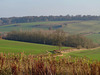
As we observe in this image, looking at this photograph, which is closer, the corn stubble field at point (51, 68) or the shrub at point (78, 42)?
the corn stubble field at point (51, 68)

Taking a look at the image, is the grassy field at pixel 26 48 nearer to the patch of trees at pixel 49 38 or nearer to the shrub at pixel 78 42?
the patch of trees at pixel 49 38

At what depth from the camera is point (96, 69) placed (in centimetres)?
1127

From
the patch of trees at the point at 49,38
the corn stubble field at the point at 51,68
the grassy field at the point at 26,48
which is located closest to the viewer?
the corn stubble field at the point at 51,68

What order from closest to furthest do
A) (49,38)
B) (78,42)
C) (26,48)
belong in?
(26,48) < (78,42) < (49,38)

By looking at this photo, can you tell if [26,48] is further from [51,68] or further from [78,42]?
[51,68]

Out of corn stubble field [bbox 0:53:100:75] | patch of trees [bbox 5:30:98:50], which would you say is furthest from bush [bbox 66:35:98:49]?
corn stubble field [bbox 0:53:100:75]

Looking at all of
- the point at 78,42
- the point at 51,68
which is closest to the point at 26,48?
the point at 78,42

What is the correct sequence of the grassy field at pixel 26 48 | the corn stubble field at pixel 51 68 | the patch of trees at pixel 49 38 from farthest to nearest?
the patch of trees at pixel 49 38 < the grassy field at pixel 26 48 < the corn stubble field at pixel 51 68

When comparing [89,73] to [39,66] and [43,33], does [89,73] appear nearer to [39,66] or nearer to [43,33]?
[39,66]

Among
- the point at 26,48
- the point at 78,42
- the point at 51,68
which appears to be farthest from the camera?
the point at 78,42

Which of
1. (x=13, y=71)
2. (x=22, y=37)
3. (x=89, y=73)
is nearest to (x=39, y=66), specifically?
(x=13, y=71)

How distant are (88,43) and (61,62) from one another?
1946 inches

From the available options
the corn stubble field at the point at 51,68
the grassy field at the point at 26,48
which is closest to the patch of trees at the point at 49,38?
the grassy field at the point at 26,48

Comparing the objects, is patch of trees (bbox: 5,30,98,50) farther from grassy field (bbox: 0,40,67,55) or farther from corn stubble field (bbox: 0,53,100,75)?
corn stubble field (bbox: 0,53,100,75)
